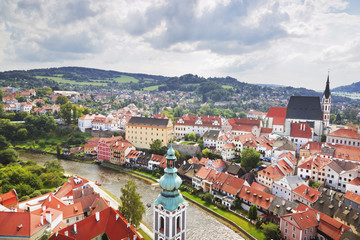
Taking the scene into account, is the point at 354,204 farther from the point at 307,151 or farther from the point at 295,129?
the point at 295,129

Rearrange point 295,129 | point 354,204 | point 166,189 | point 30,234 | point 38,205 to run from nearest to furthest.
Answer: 1. point 166,189
2. point 30,234
3. point 38,205
4. point 354,204
5. point 295,129

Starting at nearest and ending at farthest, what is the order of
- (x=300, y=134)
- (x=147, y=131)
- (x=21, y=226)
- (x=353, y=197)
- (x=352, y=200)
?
(x=21, y=226), (x=352, y=200), (x=353, y=197), (x=300, y=134), (x=147, y=131)

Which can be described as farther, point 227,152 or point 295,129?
point 295,129

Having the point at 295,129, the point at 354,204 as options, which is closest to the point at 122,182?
the point at 354,204

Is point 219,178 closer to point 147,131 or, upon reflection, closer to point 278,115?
point 147,131

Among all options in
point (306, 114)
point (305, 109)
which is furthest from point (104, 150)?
point (305, 109)

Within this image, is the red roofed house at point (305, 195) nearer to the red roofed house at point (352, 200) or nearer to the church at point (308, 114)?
the red roofed house at point (352, 200)

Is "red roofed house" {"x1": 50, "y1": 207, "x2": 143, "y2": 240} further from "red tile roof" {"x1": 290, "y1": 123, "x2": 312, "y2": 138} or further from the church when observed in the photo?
the church
